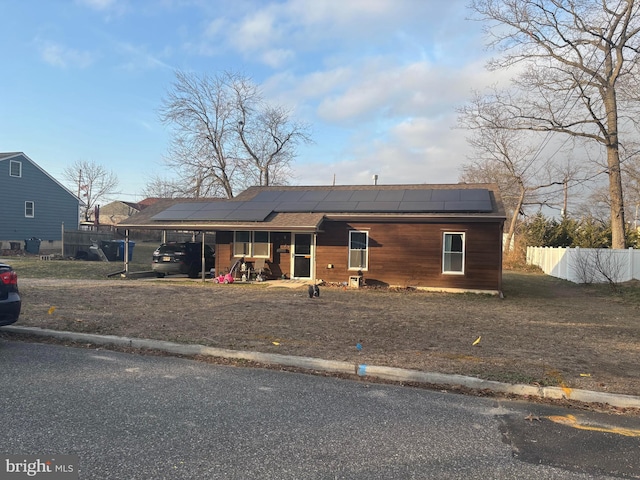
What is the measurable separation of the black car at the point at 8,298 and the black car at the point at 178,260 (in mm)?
11752

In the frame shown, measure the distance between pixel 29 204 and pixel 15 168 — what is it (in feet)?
8.91

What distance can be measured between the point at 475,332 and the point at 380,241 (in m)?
7.77

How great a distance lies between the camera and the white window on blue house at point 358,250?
629 inches

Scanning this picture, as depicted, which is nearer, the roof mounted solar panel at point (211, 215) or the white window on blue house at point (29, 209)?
the roof mounted solar panel at point (211, 215)

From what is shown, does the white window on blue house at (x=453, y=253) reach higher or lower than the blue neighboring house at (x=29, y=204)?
lower

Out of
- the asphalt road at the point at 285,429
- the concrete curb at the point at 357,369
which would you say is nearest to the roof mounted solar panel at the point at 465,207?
the concrete curb at the point at 357,369

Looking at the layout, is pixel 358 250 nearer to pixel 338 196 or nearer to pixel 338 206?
pixel 338 206

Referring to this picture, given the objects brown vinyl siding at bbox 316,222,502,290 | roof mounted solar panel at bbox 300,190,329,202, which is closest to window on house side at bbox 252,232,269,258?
brown vinyl siding at bbox 316,222,502,290

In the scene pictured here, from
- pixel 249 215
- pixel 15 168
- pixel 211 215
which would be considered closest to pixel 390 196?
pixel 249 215

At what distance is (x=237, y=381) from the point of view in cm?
526

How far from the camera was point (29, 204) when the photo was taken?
3288 cm

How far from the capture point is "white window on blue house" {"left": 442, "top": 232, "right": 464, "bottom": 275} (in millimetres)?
14914

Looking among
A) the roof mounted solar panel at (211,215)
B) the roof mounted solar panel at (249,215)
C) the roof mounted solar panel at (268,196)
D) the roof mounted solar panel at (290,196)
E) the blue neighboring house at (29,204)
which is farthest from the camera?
the blue neighboring house at (29,204)

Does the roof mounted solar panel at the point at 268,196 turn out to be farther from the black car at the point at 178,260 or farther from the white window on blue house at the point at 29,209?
the white window on blue house at the point at 29,209
